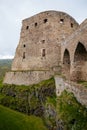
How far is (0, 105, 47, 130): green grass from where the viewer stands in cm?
2210

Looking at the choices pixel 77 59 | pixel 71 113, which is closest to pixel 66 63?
pixel 77 59

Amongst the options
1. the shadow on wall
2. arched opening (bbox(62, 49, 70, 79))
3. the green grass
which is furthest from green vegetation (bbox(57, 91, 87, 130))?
arched opening (bbox(62, 49, 70, 79))

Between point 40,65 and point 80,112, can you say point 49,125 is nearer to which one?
point 80,112

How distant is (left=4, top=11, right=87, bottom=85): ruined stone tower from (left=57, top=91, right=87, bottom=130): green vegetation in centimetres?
965

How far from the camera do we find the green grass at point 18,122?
2210cm

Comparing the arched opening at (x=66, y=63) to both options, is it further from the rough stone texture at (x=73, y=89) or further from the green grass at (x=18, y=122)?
the green grass at (x=18, y=122)

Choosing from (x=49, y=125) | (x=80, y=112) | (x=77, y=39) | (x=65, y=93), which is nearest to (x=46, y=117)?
(x=49, y=125)

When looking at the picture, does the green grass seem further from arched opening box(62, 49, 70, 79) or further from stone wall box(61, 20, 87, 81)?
arched opening box(62, 49, 70, 79)

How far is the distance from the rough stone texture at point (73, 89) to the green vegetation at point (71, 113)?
1.38 feet

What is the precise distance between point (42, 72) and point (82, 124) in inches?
530

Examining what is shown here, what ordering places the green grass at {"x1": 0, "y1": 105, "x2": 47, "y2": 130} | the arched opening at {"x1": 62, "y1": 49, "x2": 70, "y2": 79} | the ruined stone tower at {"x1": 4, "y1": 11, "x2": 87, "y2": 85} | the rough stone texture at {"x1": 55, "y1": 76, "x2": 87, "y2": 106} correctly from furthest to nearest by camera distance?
1. the ruined stone tower at {"x1": 4, "y1": 11, "x2": 87, "y2": 85}
2. the arched opening at {"x1": 62, "y1": 49, "x2": 70, "y2": 79}
3. the green grass at {"x1": 0, "y1": 105, "x2": 47, "y2": 130}
4. the rough stone texture at {"x1": 55, "y1": 76, "x2": 87, "y2": 106}

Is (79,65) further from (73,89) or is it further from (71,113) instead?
(71,113)

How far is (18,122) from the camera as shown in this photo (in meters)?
23.4

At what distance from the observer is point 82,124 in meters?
18.2
